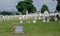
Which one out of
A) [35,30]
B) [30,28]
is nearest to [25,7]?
[30,28]

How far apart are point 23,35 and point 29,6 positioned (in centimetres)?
8844

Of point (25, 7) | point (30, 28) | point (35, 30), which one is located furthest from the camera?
point (25, 7)

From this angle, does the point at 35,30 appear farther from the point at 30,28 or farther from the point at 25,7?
the point at 25,7

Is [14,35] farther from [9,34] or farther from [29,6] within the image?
[29,6]

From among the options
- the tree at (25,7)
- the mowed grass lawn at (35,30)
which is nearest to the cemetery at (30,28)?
the mowed grass lawn at (35,30)

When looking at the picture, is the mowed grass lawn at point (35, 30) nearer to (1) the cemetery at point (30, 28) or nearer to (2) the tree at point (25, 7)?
(1) the cemetery at point (30, 28)

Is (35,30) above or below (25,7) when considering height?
above

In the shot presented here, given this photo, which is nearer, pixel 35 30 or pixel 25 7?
pixel 35 30

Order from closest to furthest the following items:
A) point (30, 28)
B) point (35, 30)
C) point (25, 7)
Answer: point (35, 30) < point (30, 28) < point (25, 7)

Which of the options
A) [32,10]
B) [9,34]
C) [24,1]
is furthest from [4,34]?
[24,1]

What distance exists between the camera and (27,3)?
115 meters

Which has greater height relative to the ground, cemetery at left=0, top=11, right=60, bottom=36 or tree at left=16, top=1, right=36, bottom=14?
cemetery at left=0, top=11, right=60, bottom=36

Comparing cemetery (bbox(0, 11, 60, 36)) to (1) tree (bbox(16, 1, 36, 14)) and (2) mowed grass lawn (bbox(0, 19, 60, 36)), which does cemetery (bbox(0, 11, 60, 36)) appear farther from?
(1) tree (bbox(16, 1, 36, 14))

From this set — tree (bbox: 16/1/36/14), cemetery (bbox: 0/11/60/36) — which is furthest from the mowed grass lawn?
tree (bbox: 16/1/36/14)
